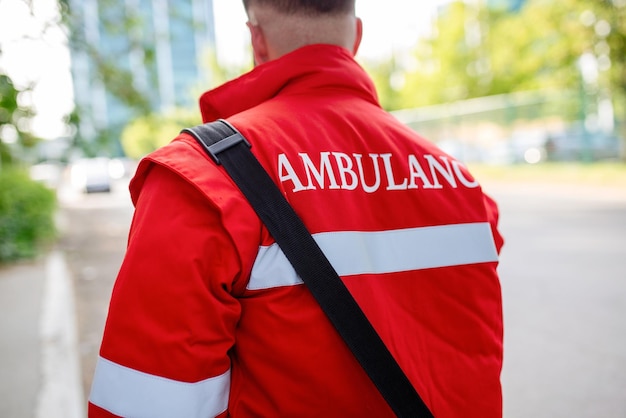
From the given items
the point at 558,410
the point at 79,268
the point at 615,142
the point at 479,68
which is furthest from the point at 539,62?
the point at 558,410

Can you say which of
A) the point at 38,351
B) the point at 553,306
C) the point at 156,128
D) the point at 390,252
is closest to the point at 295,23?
the point at 390,252

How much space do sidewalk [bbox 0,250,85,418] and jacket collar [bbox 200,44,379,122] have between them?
317 cm

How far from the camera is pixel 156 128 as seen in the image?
11.2 metres

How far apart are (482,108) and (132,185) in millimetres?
23974

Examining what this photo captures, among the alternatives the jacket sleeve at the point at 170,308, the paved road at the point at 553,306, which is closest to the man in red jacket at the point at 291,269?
the jacket sleeve at the point at 170,308

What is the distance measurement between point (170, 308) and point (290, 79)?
61 centimetres

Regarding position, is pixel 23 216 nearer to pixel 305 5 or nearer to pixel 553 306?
pixel 553 306

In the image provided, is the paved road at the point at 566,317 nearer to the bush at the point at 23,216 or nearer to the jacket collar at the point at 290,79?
the jacket collar at the point at 290,79

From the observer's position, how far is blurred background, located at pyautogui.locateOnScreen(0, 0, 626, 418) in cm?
446

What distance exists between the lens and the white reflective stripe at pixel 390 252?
1.14 m

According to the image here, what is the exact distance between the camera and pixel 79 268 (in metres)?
9.92

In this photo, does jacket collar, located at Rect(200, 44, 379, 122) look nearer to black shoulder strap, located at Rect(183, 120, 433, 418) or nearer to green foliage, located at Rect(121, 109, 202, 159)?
black shoulder strap, located at Rect(183, 120, 433, 418)

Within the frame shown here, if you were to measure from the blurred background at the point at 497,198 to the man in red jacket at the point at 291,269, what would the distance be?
2.80 metres

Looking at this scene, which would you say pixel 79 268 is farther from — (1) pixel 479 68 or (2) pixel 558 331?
(1) pixel 479 68
